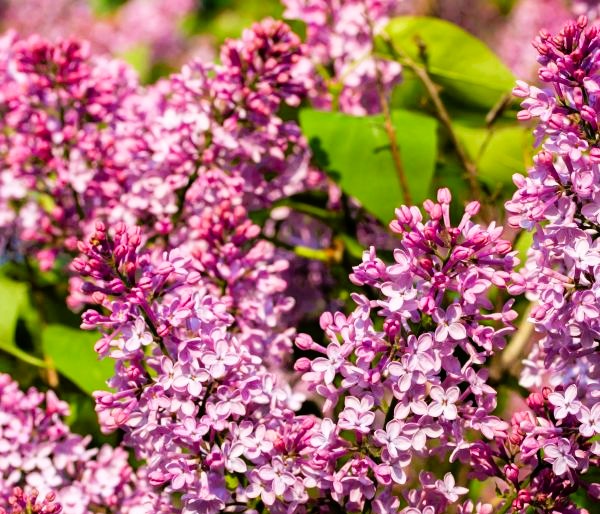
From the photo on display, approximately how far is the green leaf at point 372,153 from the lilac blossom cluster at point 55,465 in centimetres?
39

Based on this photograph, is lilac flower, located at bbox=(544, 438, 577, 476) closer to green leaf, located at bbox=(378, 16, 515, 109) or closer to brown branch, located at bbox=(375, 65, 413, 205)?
brown branch, located at bbox=(375, 65, 413, 205)

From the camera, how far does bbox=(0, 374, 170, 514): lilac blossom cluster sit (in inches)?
35.3

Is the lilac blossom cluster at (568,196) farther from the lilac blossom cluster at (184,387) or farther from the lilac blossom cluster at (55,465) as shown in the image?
the lilac blossom cluster at (55,465)

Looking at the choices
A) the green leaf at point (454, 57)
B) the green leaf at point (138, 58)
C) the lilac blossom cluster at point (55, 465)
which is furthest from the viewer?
the green leaf at point (138, 58)

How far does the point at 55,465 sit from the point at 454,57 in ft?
2.39

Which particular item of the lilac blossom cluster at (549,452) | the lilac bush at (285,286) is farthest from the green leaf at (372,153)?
the lilac blossom cluster at (549,452)

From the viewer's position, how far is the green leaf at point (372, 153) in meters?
1.08

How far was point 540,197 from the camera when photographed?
2.40 ft

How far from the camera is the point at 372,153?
1121mm

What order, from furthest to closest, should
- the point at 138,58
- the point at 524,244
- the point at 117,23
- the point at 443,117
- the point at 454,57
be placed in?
1. the point at 117,23
2. the point at 138,58
3. the point at 454,57
4. the point at 443,117
5. the point at 524,244

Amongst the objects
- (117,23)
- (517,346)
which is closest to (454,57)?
(517,346)

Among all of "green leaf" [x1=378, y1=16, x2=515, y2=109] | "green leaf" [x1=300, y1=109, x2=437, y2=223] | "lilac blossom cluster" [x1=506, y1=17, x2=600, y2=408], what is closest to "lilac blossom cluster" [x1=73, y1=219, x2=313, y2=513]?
"lilac blossom cluster" [x1=506, y1=17, x2=600, y2=408]

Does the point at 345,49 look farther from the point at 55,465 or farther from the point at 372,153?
the point at 55,465

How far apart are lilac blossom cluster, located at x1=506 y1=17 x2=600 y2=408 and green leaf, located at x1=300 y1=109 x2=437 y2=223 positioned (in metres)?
0.33
